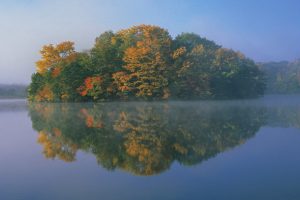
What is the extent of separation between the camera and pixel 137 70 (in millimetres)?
36906

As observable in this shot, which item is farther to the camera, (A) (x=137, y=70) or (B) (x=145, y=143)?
(A) (x=137, y=70)

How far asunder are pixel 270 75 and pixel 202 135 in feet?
256

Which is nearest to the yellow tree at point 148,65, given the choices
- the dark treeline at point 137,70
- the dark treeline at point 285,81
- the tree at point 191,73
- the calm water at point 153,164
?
the dark treeline at point 137,70

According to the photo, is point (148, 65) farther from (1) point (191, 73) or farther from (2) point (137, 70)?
(1) point (191, 73)

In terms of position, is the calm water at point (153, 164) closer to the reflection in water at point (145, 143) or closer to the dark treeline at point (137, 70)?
the reflection in water at point (145, 143)

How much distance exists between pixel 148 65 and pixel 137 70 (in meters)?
1.36

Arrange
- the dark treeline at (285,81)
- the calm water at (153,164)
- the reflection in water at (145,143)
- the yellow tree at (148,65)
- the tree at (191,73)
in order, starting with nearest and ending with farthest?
the calm water at (153,164) → the reflection in water at (145,143) → the yellow tree at (148,65) → the tree at (191,73) → the dark treeline at (285,81)

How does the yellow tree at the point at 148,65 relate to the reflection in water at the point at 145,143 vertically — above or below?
above

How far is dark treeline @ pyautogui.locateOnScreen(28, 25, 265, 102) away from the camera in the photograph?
36406mm

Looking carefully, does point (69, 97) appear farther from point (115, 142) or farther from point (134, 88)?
point (115, 142)

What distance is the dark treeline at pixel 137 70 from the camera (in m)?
36.4

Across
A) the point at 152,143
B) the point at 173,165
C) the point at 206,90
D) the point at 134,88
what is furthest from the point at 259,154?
the point at 206,90

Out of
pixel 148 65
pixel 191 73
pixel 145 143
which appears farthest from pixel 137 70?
pixel 145 143

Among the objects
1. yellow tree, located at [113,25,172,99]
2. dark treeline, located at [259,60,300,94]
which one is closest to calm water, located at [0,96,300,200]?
yellow tree, located at [113,25,172,99]
